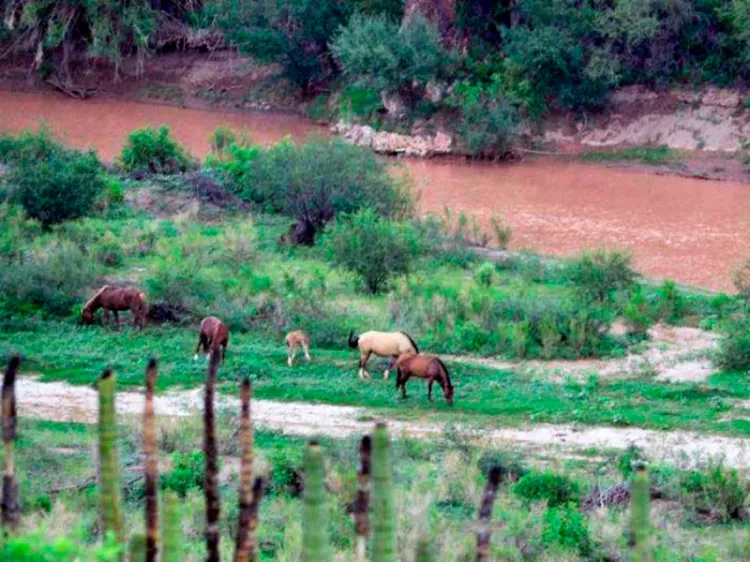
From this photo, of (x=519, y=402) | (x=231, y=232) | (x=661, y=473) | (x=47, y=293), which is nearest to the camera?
(x=661, y=473)

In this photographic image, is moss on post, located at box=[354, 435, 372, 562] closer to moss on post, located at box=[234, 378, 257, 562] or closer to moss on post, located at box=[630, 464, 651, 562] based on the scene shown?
moss on post, located at box=[234, 378, 257, 562]

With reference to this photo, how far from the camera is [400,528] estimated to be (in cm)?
1177

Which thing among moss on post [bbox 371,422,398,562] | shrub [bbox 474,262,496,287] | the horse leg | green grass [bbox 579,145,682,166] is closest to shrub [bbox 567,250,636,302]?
shrub [bbox 474,262,496,287]

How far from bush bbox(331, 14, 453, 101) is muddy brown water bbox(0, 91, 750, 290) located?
318 cm

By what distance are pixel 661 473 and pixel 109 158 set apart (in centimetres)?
3237

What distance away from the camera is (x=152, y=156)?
125ft

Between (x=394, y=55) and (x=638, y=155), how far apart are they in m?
9.39

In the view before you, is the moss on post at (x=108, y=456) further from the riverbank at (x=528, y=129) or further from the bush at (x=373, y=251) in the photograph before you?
the riverbank at (x=528, y=129)

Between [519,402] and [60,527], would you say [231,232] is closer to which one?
[519,402]

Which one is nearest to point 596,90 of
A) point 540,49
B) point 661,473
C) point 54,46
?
point 540,49

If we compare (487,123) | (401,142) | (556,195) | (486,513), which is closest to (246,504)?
(486,513)

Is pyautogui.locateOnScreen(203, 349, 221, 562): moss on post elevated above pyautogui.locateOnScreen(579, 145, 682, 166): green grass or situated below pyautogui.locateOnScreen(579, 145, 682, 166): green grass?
above

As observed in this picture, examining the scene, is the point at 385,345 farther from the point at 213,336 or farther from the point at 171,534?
the point at 171,534

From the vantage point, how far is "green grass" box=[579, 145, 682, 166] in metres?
46.5
